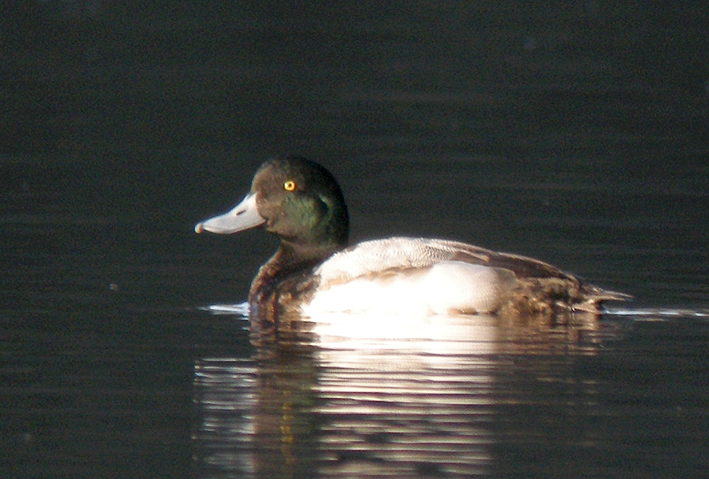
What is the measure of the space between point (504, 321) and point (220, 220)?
184cm

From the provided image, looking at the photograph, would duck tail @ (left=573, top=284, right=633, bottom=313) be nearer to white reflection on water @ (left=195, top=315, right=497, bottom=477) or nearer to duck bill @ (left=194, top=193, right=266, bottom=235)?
white reflection on water @ (left=195, top=315, right=497, bottom=477)

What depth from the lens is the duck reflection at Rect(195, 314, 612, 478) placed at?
6.05 meters

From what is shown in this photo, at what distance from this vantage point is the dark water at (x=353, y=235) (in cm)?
637

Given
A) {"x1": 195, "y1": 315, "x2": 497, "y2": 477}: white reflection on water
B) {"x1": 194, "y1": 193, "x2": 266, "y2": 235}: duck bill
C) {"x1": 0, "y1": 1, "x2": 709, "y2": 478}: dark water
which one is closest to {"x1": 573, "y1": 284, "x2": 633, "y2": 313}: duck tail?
{"x1": 0, "y1": 1, "x2": 709, "y2": 478}: dark water

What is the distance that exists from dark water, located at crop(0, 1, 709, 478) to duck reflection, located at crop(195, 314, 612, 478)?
0.06ft

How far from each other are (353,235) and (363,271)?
8.40 ft

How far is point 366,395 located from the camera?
22.7 ft

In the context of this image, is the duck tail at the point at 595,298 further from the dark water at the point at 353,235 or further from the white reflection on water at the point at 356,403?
the white reflection on water at the point at 356,403

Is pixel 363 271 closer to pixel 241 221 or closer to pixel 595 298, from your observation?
pixel 241 221

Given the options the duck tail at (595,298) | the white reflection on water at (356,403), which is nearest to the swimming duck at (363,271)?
the duck tail at (595,298)

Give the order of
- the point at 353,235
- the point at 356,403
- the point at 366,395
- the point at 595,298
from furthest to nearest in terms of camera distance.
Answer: the point at 353,235, the point at 595,298, the point at 366,395, the point at 356,403

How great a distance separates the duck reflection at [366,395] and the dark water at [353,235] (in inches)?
0.7

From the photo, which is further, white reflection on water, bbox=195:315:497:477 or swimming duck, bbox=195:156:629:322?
swimming duck, bbox=195:156:629:322

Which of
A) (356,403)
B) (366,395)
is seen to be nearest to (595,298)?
(366,395)
